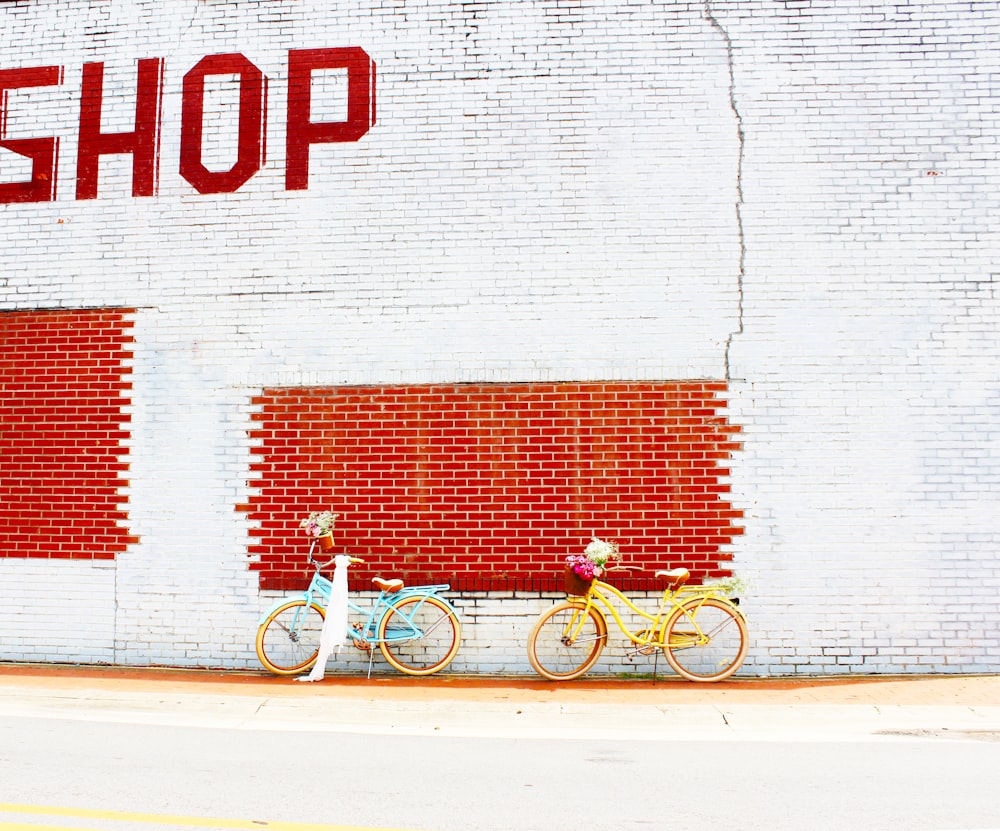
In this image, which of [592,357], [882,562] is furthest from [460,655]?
[882,562]

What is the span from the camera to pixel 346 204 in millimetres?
7809

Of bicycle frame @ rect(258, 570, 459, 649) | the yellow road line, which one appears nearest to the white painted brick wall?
bicycle frame @ rect(258, 570, 459, 649)

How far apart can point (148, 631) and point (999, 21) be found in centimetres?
951

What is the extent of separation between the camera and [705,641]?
6.99 metres

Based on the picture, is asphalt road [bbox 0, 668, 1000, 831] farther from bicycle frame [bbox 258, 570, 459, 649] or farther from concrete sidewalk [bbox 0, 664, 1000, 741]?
bicycle frame [bbox 258, 570, 459, 649]

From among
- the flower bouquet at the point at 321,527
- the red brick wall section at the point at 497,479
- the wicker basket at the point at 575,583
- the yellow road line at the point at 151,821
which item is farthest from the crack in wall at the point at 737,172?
the yellow road line at the point at 151,821

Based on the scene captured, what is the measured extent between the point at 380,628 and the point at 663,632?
93.9 inches

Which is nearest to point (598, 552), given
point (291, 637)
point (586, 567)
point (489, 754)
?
point (586, 567)

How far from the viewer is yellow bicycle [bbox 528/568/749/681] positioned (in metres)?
6.98

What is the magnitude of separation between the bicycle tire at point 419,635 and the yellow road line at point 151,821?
3.24 meters

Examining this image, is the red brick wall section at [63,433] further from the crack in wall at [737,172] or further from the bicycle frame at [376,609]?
the crack in wall at [737,172]

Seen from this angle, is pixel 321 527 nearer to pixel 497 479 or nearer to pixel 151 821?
pixel 497 479

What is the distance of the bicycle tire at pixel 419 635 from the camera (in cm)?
716

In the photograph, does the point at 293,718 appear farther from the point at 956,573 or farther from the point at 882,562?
the point at 956,573
